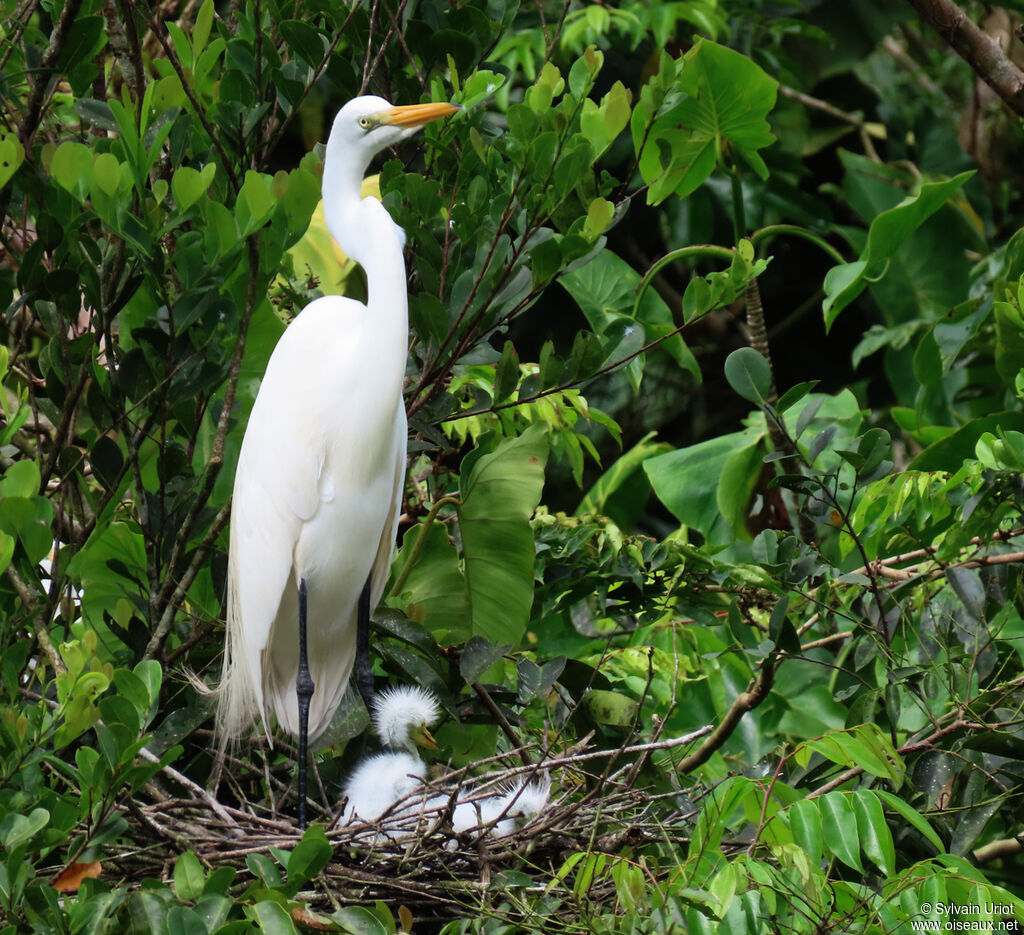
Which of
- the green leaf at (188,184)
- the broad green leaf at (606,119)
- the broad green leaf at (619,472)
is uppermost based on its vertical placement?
the broad green leaf at (606,119)

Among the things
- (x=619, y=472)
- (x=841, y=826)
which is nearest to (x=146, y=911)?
(x=841, y=826)

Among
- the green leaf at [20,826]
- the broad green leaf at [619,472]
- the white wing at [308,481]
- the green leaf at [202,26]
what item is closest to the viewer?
the green leaf at [20,826]

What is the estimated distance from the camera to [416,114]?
5.56ft

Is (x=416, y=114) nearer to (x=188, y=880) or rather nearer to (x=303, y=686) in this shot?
(x=303, y=686)

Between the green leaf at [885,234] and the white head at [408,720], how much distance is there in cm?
110

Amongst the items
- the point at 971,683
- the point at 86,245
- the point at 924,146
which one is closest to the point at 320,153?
the point at 86,245

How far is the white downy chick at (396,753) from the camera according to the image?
70.2 inches

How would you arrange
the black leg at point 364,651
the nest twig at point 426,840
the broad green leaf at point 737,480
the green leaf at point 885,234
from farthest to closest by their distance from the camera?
the broad green leaf at point 737,480 → the green leaf at point 885,234 → the black leg at point 364,651 → the nest twig at point 426,840

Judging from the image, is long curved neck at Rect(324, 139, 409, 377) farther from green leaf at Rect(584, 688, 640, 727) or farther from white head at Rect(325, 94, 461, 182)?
green leaf at Rect(584, 688, 640, 727)

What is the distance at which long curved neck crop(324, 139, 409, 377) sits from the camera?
68.2 inches

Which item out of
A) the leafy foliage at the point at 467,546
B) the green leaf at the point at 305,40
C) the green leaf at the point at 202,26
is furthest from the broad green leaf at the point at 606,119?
the green leaf at the point at 202,26

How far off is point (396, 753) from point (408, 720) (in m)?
0.08

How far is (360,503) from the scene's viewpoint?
1.87 meters

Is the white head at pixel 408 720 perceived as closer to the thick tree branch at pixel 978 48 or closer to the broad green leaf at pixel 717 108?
the broad green leaf at pixel 717 108
